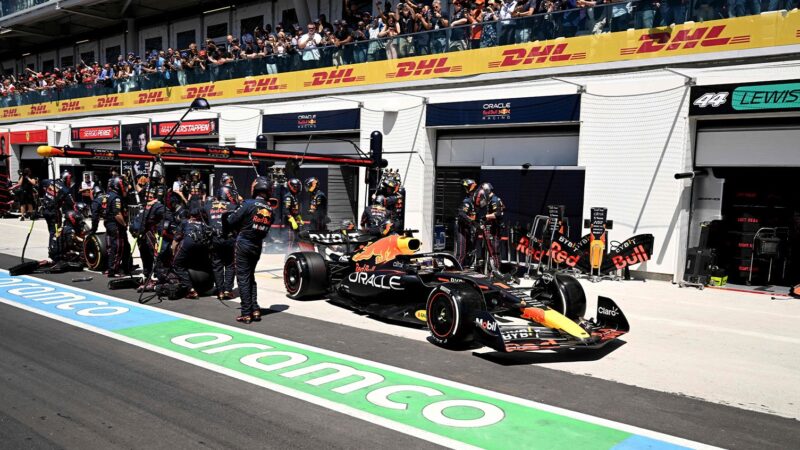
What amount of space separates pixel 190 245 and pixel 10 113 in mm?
31964

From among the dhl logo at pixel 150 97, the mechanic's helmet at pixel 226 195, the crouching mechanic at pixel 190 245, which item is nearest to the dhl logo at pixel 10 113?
the dhl logo at pixel 150 97

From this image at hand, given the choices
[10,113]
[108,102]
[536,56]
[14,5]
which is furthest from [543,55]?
[14,5]

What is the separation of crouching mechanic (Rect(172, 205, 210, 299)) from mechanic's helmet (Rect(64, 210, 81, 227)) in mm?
3963

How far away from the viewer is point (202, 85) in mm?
22922

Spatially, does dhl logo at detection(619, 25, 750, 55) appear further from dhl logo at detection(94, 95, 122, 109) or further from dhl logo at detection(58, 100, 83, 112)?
dhl logo at detection(58, 100, 83, 112)

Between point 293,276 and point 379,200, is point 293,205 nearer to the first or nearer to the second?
point 379,200

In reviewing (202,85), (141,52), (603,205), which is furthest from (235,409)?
(141,52)

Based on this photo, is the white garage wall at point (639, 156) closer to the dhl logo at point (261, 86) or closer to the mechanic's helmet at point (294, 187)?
the mechanic's helmet at point (294, 187)

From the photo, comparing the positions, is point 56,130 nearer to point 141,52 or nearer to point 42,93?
point 42,93

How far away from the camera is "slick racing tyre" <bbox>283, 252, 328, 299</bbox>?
30.3 ft

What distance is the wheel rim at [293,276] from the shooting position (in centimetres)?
938

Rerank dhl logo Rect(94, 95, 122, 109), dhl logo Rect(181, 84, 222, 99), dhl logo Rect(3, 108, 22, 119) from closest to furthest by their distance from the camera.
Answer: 1. dhl logo Rect(181, 84, 222, 99)
2. dhl logo Rect(94, 95, 122, 109)
3. dhl logo Rect(3, 108, 22, 119)

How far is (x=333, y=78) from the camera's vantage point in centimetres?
1866

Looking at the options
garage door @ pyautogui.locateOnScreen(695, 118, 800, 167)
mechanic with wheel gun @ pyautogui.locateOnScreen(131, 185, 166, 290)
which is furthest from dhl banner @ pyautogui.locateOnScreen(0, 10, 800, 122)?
mechanic with wheel gun @ pyautogui.locateOnScreen(131, 185, 166, 290)
